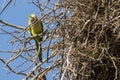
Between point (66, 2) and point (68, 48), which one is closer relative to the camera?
point (68, 48)

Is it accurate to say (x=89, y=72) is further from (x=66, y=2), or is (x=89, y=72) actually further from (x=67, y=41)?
(x=66, y=2)

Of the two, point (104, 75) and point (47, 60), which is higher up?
point (47, 60)

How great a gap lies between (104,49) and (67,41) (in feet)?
0.69

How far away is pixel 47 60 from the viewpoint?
2629 millimetres

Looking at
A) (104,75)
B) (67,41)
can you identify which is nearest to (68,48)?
(67,41)

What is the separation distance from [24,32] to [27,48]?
0.15 m

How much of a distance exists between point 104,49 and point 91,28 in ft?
0.54

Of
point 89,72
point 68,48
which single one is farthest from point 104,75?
point 68,48

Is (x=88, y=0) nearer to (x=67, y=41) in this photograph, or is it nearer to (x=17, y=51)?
(x=67, y=41)

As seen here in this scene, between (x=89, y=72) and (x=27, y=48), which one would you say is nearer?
(x=89, y=72)

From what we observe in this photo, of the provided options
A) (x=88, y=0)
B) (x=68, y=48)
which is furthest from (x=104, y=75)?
(x=88, y=0)

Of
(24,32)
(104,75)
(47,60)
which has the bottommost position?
(104,75)

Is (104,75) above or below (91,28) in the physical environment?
below

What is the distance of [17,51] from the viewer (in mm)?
2715
